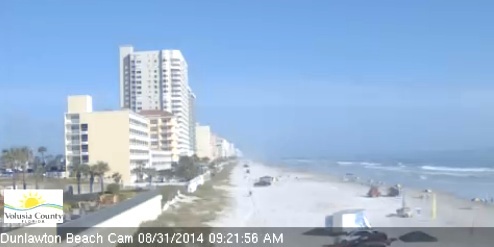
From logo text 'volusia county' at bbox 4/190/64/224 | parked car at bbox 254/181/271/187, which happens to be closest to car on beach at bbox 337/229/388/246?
logo text 'volusia county' at bbox 4/190/64/224

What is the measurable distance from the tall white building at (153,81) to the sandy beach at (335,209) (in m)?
69.0

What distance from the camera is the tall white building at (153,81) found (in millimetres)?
114688

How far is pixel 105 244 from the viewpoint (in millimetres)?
14289

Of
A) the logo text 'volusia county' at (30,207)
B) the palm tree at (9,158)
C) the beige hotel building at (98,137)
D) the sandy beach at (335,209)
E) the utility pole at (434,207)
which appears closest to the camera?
the logo text 'volusia county' at (30,207)

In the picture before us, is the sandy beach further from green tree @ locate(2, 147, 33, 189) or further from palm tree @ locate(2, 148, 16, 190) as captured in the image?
palm tree @ locate(2, 148, 16, 190)

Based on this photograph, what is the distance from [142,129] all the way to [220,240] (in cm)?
5255

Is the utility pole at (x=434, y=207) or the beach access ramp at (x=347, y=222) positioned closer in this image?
the beach access ramp at (x=347, y=222)

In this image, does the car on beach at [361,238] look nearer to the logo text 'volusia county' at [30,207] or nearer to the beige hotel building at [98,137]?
the logo text 'volusia county' at [30,207]

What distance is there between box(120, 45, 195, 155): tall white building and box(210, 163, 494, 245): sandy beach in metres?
69.0

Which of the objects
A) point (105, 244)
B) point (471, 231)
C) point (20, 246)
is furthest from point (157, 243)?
point (471, 231)

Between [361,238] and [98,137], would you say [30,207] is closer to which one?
[361,238]

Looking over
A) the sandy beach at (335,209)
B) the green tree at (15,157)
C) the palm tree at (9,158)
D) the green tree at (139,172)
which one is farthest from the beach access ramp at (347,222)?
the green tree at (139,172)

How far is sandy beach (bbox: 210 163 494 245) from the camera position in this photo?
26681 millimetres

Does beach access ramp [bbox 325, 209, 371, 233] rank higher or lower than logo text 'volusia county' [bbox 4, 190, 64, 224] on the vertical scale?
lower
